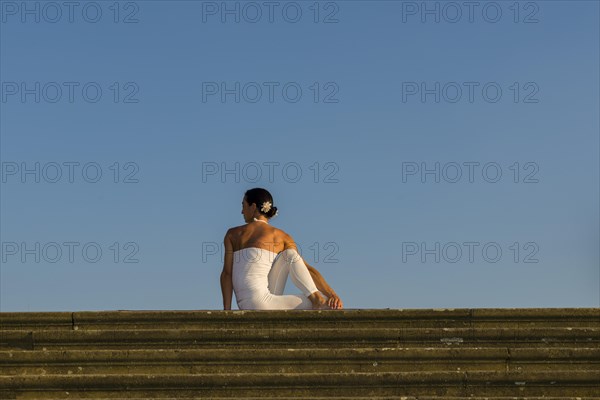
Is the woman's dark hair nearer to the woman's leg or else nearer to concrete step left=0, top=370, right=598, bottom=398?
the woman's leg

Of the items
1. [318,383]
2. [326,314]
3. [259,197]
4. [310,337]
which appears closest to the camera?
[318,383]

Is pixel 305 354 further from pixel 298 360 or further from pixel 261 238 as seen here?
pixel 261 238

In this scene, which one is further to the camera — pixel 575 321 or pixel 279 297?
pixel 279 297

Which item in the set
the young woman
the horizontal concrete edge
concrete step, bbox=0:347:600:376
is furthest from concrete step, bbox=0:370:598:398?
the young woman

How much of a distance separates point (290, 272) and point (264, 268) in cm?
37

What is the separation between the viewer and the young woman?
34.0 feet

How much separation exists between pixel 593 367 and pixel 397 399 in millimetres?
1737

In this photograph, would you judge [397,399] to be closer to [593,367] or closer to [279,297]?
[593,367]

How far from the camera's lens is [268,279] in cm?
1066

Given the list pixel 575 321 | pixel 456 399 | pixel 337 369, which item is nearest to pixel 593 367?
pixel 575 321

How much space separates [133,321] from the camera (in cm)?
889

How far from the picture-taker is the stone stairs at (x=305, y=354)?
24.8 feet

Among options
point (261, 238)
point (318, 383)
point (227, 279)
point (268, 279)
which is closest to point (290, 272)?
point (268, 279)

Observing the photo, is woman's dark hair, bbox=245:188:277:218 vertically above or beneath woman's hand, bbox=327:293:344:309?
above
